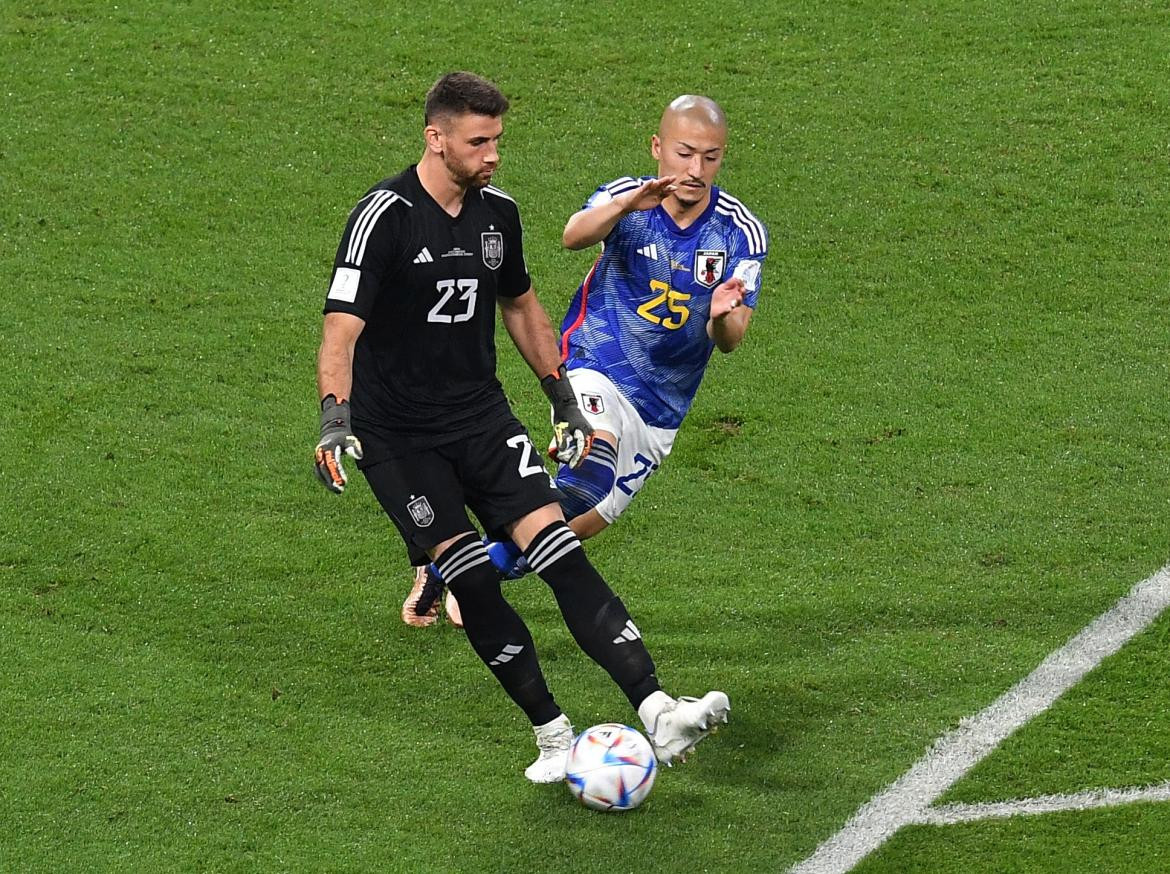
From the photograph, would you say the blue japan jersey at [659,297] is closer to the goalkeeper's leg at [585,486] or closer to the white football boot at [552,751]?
the goalkeeper's leg at [585,486]

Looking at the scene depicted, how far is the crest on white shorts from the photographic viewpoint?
727cm

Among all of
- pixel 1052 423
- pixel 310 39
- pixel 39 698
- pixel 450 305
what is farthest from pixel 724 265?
pixel 310 39

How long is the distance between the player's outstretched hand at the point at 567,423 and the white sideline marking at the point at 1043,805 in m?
1.89

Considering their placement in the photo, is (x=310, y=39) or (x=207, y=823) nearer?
(x=207, y=823)

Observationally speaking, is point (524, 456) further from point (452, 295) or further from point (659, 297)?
point (659, 297)

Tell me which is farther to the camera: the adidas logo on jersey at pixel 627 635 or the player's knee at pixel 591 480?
the player's knee at pixel 591 480

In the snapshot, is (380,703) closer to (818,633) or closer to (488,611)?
(488,611)

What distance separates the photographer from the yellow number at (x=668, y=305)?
23.8 ft

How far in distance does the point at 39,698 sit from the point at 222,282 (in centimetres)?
401

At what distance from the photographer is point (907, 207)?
11.0m

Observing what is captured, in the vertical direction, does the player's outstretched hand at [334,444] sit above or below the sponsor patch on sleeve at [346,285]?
below

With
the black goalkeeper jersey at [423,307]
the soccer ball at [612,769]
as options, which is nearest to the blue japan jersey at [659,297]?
the black goalkeeper jersey at [423,307]

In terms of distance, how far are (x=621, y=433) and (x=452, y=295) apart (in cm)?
140

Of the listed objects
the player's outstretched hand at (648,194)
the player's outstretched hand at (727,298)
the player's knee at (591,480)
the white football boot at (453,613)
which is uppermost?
the player's outstretched hand at (648,194)
